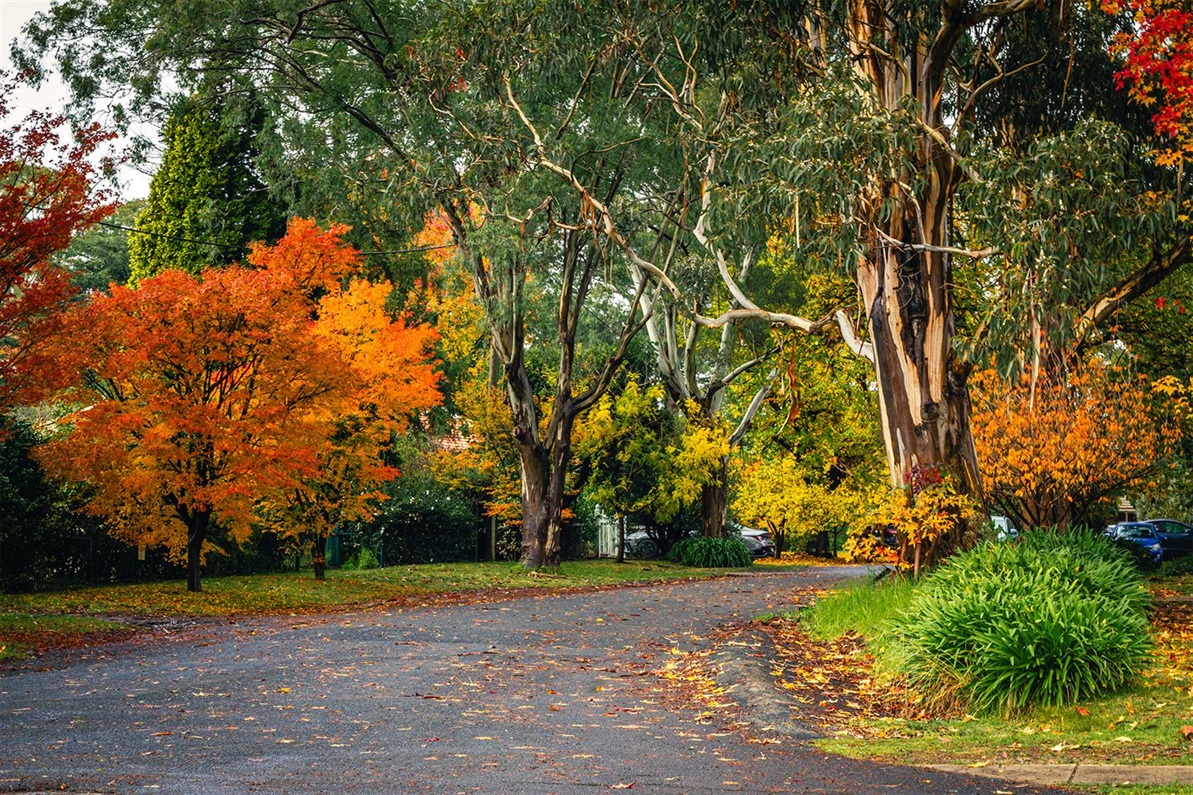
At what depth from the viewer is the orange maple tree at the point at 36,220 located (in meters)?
16.3

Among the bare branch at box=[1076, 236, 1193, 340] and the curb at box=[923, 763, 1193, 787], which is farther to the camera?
the bare branch at box=[1076, 236, 1193, 340]

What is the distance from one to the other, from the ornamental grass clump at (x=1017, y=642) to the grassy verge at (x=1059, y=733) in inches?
7.1

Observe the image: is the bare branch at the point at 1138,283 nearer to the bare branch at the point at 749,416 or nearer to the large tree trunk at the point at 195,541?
the large tree trunk at the point at 195,541

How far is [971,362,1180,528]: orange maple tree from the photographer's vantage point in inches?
846

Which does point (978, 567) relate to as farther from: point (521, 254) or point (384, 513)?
point (384, 513)

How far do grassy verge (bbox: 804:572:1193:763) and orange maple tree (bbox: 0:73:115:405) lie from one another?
12.4 meters

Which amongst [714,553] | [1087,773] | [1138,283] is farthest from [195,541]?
[714,553]

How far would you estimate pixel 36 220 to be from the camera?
16.5m

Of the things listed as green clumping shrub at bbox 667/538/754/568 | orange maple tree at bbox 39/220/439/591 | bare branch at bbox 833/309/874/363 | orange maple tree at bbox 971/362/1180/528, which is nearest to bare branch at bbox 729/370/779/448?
green clumping shrub at bbox 667/538/754/568

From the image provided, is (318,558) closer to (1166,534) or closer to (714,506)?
(714,506)

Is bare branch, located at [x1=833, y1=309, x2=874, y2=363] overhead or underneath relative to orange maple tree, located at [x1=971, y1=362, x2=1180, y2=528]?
overhead

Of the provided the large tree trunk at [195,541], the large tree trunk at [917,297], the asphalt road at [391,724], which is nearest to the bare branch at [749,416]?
the large tree trunk at [195,541]

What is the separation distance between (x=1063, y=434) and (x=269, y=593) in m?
14.7

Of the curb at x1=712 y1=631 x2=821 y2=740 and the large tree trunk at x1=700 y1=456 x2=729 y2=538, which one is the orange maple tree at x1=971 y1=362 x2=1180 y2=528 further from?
the large tree trunk at x1=700 y1=456 x2=729 y2=538
